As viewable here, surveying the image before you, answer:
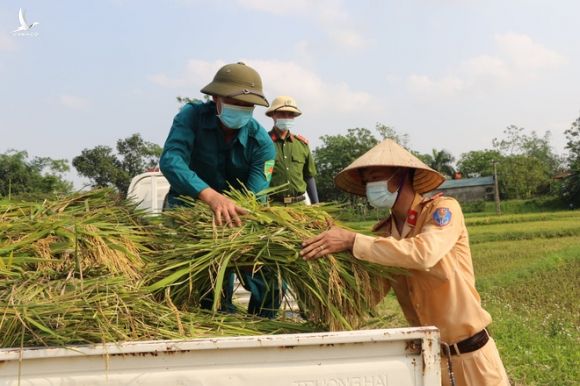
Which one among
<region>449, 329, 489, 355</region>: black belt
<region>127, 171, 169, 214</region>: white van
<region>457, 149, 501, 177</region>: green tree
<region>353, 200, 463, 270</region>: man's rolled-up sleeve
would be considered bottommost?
<region>449, 329, 489, 355</region>: black belt

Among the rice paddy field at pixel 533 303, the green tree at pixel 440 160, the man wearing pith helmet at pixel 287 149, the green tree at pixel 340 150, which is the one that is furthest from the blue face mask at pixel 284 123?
the green tree at pixel 440 160

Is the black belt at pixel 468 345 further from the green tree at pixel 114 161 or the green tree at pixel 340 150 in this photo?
the green tree at pixel 340 150

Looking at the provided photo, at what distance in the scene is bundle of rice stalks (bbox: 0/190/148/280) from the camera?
230 cm

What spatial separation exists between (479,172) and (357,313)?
6862 centimetres

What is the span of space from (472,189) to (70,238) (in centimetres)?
5634

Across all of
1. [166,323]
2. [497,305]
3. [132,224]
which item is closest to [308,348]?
[166,323]

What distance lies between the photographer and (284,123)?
5918 millimetres

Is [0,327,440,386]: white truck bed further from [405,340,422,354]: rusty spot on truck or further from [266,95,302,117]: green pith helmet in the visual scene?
[266,95,302,117]: green pith helmet

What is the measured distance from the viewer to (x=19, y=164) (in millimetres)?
21656

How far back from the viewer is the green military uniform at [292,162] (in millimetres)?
5855

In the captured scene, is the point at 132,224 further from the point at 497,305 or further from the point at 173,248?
the point at 497,305

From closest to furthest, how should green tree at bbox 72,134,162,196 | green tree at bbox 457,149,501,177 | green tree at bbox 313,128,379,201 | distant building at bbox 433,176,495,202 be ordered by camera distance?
green tree at bbox 72,134,162,196 < green tree at bbox 313,128,379,201 < distant building at bbox 433,176,495,202 < green tree at bbox 457,149,501,177

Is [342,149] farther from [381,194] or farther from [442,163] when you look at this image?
[381,194]

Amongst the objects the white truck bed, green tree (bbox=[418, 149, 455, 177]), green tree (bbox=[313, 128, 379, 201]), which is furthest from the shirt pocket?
green tree (bbox=[418, 149, 455, 177])
